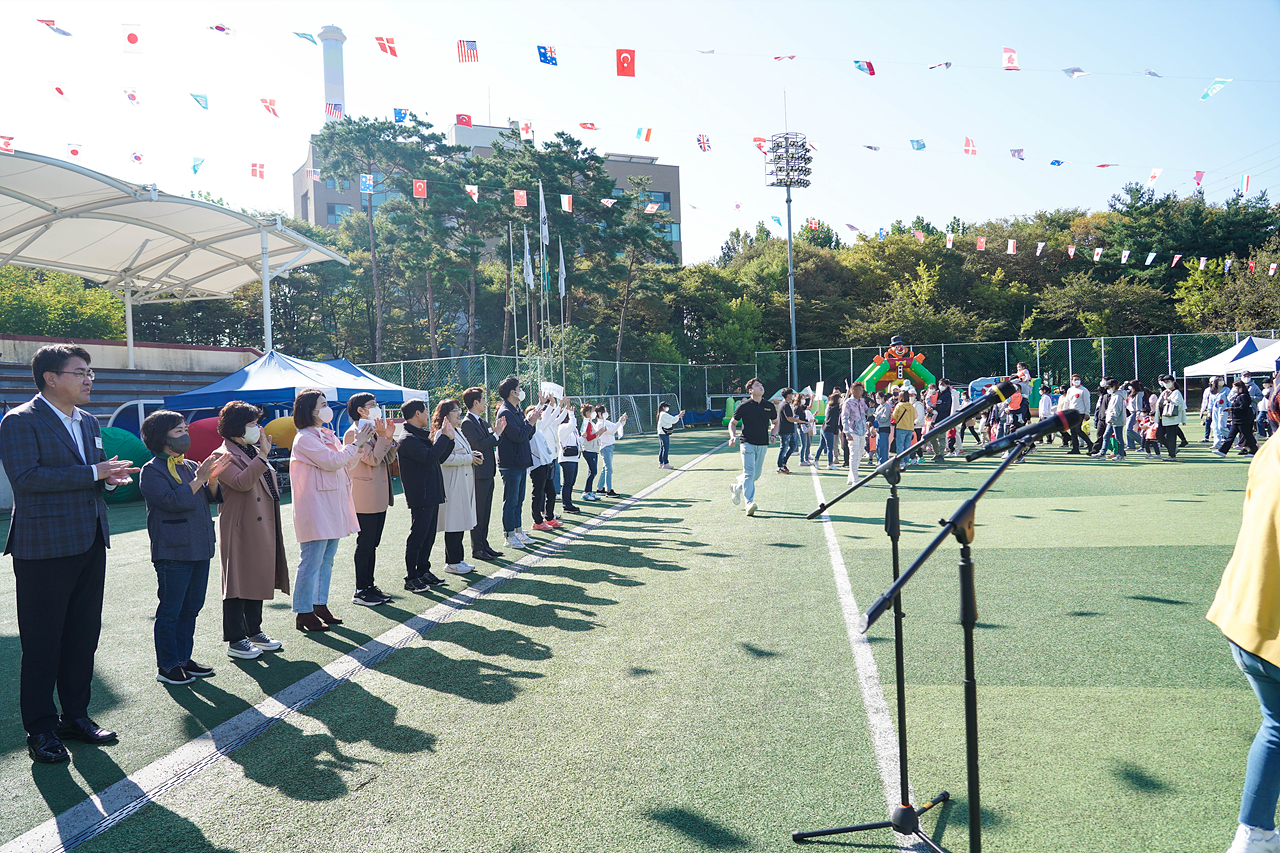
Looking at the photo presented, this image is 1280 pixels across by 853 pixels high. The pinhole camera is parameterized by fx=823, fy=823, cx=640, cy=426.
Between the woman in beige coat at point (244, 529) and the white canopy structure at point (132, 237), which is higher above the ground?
the white canopy structure at point (132, 237)

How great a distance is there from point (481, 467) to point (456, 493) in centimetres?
96

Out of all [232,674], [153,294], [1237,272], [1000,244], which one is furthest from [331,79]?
[232,674]

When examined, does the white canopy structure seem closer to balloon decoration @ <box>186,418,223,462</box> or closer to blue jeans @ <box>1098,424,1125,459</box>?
balloon decoration @ <box>186,418,223,462</box>

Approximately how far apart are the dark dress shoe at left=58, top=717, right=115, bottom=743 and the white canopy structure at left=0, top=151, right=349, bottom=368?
14.8 m

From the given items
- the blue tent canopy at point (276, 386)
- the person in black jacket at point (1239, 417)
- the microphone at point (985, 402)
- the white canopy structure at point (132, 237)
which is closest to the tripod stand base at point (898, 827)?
the microphone at point (985, 402)

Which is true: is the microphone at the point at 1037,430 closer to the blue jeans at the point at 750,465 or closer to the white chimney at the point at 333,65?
the blue jeans at the point at 750,465

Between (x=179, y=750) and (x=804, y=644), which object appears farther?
(x=804, y=644)

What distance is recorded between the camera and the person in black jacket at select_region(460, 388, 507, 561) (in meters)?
8.91

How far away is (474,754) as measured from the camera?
404 cm

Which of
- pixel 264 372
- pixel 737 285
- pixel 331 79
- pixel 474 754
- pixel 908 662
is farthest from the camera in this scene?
pixel 331 79

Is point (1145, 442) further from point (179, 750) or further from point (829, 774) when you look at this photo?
point (179, 750)

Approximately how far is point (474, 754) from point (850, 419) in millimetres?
12124

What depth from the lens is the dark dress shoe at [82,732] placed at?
430 cm

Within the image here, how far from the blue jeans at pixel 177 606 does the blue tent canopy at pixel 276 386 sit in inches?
483
